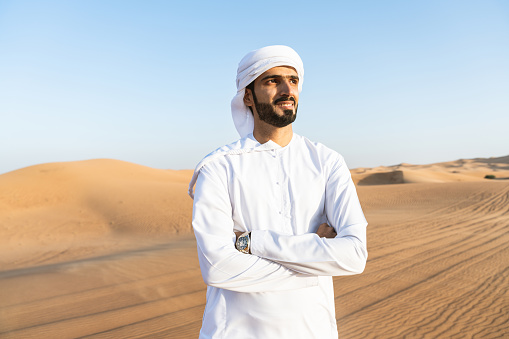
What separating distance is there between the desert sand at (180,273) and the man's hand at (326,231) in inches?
133

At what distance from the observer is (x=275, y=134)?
7.22 ft

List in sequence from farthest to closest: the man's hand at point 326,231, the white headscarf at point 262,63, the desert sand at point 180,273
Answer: the desert sand at point 180,273, the white headscarf at point 262,63, the man's hand at point 326,231

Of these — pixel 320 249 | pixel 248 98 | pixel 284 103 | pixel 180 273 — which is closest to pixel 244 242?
pixel 320 249

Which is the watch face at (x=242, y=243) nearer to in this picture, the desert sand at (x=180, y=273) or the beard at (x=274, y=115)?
the beard at (x=274, y=115)

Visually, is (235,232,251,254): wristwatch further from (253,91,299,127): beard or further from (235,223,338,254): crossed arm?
(253,91,299,127): beard

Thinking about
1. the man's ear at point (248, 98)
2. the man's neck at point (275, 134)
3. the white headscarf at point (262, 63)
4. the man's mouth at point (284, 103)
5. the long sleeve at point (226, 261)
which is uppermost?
the white headscarf at point (262, 63)

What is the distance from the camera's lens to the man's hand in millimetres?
2025

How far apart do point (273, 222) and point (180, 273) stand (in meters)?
6.11

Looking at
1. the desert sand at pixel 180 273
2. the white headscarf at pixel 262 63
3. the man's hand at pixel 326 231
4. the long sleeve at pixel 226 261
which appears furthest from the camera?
the desert sand at pixel 180 273

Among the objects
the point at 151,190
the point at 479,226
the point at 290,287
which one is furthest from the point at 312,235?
the point at 151,190

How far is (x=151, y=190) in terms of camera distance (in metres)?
19.7

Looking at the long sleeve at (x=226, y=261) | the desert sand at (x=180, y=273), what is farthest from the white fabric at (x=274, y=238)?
the desert sand at (x=180, y=273)

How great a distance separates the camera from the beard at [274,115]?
211 cm

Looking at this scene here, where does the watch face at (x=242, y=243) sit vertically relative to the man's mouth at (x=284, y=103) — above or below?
below
